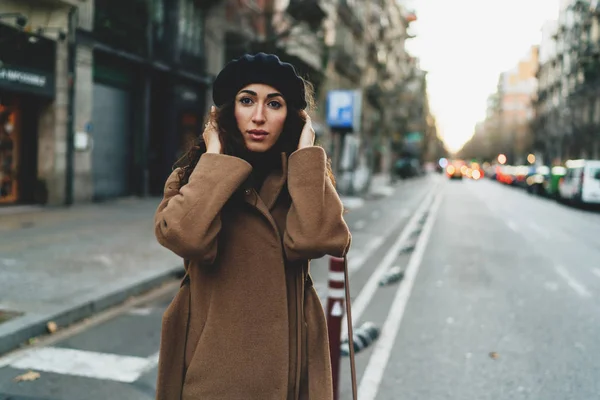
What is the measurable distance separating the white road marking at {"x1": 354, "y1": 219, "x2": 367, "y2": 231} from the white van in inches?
499

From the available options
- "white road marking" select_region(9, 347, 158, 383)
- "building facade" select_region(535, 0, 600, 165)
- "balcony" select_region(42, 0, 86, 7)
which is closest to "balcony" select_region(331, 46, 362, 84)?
"building facade" select_region(535, 0, 600, 165)

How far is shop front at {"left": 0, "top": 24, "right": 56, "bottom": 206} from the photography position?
45.0ft

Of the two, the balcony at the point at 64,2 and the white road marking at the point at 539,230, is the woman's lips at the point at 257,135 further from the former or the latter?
Answer: the white road marking at the point at 539,230

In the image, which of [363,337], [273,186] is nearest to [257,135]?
[273,186]

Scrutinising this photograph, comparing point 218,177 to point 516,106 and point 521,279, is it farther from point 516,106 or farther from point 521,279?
point 516,106

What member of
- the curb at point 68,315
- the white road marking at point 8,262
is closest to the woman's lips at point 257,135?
the curb at point 68,315

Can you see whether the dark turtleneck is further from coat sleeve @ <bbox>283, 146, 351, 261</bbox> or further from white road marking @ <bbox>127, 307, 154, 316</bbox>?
white road marking @ <bbox>127, 307, 154, 316</bbox>

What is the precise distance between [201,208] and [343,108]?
915 inches

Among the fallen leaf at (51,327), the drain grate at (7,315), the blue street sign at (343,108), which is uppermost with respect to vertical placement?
the blue street sign at (343,108)

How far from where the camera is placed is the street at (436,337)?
4.42m

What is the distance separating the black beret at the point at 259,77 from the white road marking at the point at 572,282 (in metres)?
7.23

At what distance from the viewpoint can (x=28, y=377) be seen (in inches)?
172

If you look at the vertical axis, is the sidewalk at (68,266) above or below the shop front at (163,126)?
below

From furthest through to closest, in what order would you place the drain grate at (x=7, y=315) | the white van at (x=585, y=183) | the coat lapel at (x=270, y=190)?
1. the white van at (x=585, y=183)
2. the drain grate at (x=7, y=315)
3. the coat lapel at (x=270, y=190)
